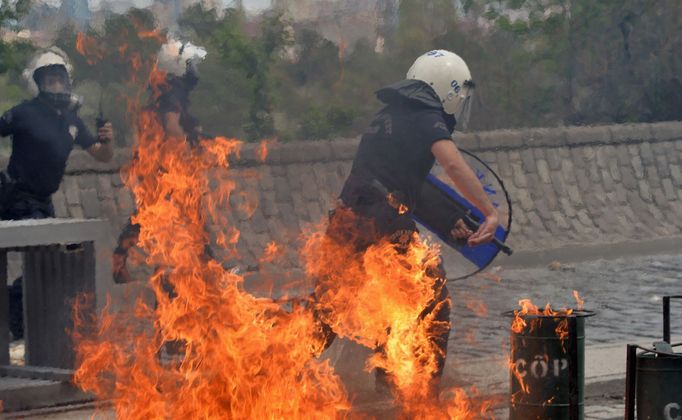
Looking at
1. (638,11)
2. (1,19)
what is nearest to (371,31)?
(638,11)

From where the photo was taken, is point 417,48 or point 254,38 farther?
point 417,48

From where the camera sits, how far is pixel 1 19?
17875mm

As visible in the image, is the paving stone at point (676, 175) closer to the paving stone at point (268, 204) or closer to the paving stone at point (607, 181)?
the paving stone at point (607, 181)

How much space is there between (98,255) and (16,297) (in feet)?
5.51

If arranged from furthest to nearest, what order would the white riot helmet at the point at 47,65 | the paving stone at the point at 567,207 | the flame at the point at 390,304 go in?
the paving stone at the point at 567,207 → the white riot helmet at the point at 47,65 → the flame at the point at 390,304

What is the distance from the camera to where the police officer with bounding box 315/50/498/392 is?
827cm

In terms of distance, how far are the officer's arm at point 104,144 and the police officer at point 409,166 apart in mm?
2660

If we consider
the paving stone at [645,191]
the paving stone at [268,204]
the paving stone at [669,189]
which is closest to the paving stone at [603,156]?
the paving stone at [645,191]

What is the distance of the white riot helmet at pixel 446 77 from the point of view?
867 cm

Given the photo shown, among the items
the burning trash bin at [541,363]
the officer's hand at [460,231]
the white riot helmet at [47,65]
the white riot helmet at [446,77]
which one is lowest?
the burning trash bin at [541,363]

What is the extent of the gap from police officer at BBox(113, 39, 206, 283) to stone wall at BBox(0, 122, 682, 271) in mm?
3982

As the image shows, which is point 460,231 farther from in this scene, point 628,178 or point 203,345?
point 628,178

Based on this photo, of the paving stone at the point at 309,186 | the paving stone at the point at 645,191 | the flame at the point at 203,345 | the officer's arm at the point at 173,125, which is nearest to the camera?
the flame at the point at 203,345

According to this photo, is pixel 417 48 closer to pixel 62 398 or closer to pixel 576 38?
pixel 576 38
